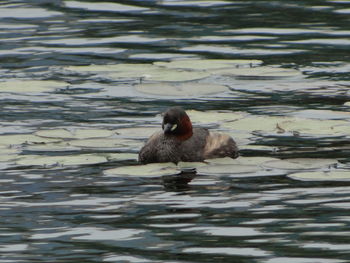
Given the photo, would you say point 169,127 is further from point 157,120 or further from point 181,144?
point 157,120

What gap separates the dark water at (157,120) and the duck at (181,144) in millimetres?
319

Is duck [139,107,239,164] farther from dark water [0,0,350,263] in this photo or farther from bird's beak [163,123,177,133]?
dark water [0,0,350,263]

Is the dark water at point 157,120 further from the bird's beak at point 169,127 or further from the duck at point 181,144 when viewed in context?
the bird's beak at point 169,127

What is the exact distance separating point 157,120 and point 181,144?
2.08 metres

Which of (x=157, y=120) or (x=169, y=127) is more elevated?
(x=169, y=127)

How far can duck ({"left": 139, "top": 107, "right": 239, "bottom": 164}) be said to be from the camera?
43.5ft

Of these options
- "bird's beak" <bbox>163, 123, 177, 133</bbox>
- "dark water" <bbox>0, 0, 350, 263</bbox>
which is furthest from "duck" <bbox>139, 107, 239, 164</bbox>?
"dark water" <bbox>0, 0, 350, 263</bbox>

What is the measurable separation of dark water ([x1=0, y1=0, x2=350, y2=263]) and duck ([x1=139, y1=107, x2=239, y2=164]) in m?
0.32

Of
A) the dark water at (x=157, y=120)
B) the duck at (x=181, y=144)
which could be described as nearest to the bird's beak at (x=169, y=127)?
the duck at (x=181, y=144)

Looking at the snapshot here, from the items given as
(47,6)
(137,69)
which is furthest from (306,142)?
(47,6)

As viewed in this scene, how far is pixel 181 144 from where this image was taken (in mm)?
13484

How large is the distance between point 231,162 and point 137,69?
5718 millimetres

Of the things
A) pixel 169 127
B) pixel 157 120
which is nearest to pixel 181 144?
pixel 169 127

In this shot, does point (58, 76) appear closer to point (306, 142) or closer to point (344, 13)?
point (306, 142)
